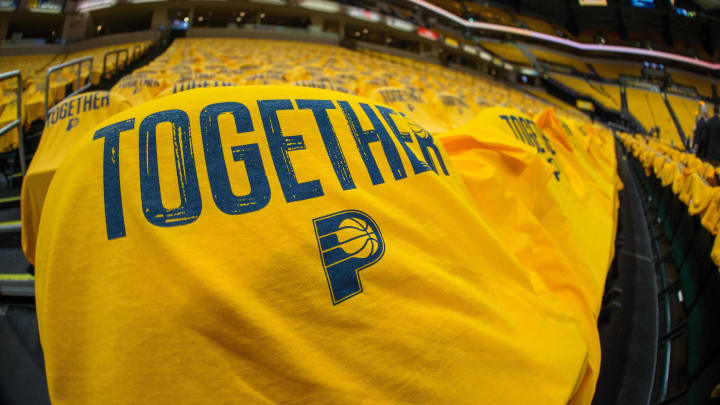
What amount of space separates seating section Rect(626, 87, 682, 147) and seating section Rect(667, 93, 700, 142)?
420 millimetres

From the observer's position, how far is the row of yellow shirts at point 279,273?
0.36 metres

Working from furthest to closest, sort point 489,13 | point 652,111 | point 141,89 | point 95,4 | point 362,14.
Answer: point 489,13 < point 652,111 < point 362,14 < point 95,4 < point 141,89

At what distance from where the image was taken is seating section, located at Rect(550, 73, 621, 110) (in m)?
14.7

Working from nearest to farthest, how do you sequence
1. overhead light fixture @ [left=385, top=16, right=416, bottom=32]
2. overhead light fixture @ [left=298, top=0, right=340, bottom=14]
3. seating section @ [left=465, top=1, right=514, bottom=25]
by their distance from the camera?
1. overhead light fixture @ [left=298, top=0, right=340, bottom=14]
2. overhead light fixture @ [left=385, top=16, right=416, bottom=32]
3. seating section @ [left=465, top=1, right=514, bottom=25]

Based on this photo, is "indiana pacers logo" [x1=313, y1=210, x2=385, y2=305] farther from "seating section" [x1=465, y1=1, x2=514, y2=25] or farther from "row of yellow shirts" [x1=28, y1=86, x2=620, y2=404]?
"seating section" [x1=465, y1=1, x2=514, y2=25]

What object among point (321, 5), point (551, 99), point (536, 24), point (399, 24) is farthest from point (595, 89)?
point (321, 5)

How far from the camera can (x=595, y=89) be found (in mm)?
16297

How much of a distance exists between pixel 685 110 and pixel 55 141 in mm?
22684

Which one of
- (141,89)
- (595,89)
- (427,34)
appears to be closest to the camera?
(141,89)

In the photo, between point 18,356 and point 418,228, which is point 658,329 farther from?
point 18,356

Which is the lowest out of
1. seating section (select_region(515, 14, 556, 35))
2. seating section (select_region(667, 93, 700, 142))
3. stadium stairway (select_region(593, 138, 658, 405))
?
stadium stairway (select_region(593, 138, 658, 405))

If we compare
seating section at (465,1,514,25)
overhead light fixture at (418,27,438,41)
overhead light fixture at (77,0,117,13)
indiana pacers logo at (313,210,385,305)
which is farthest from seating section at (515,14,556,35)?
indiana pacers logo at (313,210,385,305)

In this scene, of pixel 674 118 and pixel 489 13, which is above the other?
pixel 489 13

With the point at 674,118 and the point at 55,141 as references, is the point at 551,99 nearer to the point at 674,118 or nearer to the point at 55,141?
the point at 674,118
